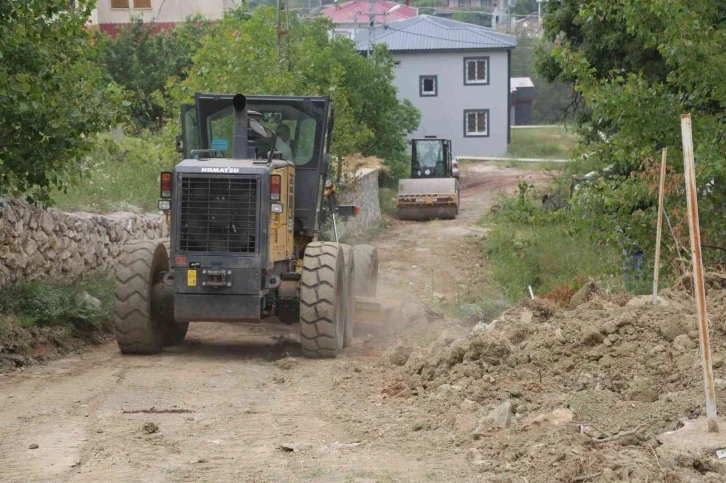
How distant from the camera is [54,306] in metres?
12.8

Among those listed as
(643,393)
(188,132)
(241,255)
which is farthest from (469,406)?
(188,132)

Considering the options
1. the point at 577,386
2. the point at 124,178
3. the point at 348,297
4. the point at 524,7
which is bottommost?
the point at 577,386

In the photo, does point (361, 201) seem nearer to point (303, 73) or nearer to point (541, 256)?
point (303, 73)

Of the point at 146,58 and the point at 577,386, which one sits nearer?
the point at 577,386

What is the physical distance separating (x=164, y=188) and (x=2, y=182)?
68.9 inches

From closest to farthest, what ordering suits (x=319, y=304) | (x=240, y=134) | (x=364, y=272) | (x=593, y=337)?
(x=593, y=337) < (x=319, y=304) < (x=240, y=134) < (x=364, y=272)

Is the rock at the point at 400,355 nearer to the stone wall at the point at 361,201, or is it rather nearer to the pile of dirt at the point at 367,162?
the stone wall at the point at 361,201

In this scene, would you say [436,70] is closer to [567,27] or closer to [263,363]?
[567,27]

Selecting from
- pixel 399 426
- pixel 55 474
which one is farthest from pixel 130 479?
pixel 399 426

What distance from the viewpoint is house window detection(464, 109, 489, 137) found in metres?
64.8

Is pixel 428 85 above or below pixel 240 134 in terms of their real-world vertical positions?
above

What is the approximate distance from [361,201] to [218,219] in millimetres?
19416

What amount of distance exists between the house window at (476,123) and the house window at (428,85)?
2.20 metres

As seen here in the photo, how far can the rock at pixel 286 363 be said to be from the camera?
1137 centimetres
